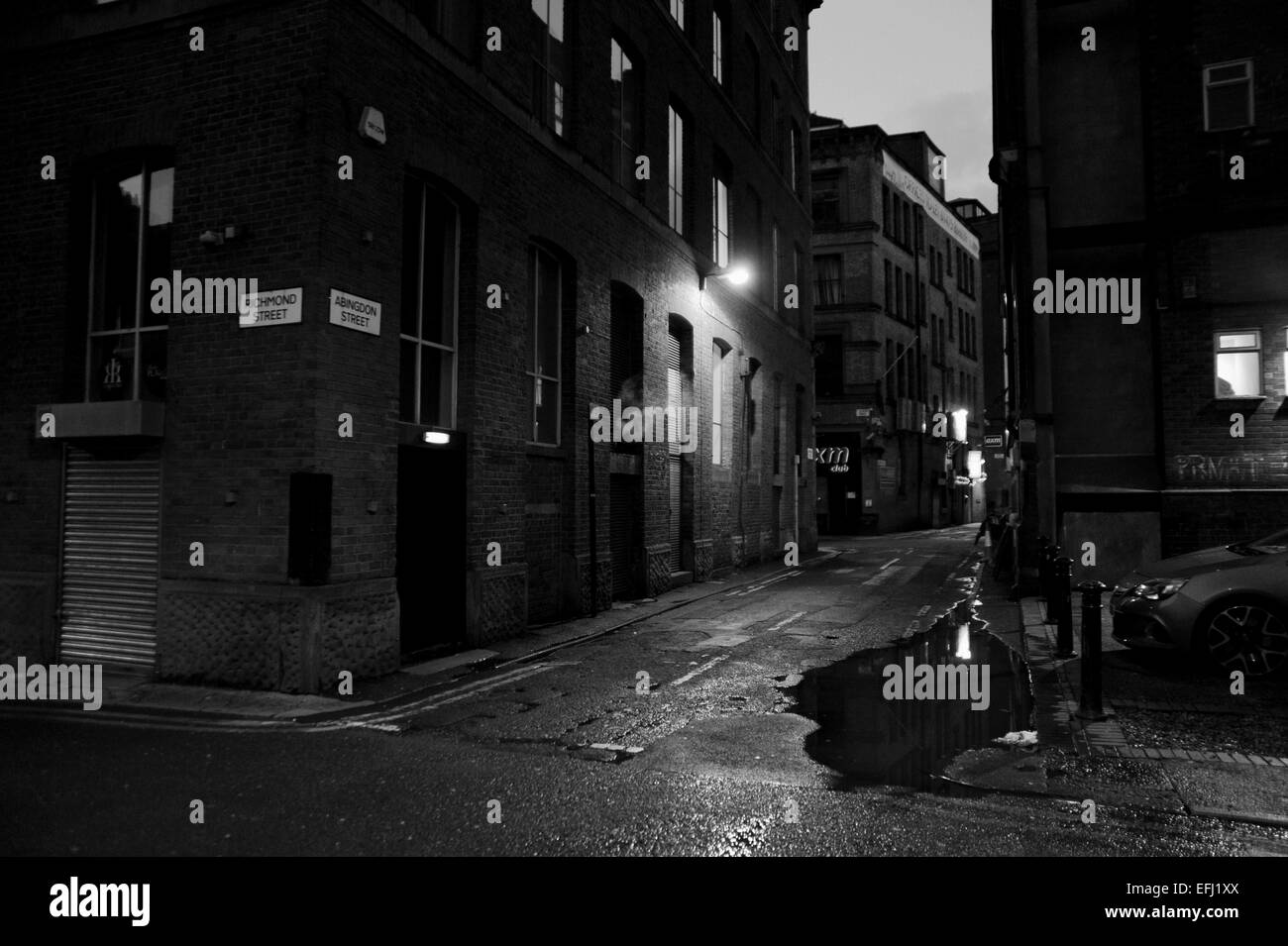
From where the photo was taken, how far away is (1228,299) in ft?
45.1

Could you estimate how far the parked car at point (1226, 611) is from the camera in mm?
7617

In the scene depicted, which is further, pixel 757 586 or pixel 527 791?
pixel 757 586

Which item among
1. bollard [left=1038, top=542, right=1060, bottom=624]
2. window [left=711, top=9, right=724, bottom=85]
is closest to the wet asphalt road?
bollard [left=1038, top=542, right=1060, bottom=624]

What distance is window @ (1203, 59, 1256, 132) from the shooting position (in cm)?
1380

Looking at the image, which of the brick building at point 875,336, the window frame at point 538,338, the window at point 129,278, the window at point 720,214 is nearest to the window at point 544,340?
the window frame at point 538,338

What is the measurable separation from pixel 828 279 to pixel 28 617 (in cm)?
3438

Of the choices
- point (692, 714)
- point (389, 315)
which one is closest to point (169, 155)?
point (389, 315)

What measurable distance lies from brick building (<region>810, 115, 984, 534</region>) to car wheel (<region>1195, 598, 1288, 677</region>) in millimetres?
28554

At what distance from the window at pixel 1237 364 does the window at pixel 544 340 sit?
10.2 m

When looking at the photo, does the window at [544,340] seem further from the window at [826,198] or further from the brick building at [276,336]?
the window at [826,198]

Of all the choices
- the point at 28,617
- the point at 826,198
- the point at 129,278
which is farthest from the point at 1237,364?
the point at 826,198

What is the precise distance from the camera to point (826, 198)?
38.8 meters

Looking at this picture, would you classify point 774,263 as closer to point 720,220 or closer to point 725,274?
point 720,220
